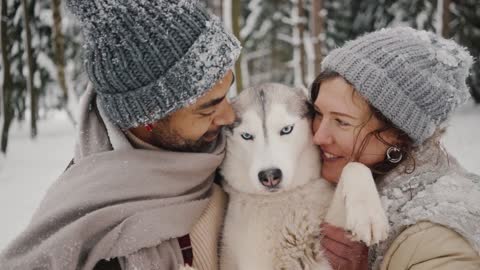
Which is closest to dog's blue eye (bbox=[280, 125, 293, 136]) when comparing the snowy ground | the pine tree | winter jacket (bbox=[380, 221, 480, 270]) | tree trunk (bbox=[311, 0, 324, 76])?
winter jacket (bbox=[380, 221, 480, 270])

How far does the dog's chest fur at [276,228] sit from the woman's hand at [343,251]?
7cm

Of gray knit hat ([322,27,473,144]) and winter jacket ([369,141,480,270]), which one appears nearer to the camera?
winter jacket ([369,141,480,270])

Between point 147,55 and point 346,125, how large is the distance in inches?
36.7

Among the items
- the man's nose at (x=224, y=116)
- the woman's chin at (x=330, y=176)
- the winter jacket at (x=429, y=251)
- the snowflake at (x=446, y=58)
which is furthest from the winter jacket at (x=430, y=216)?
the man's nose at (x=224, y=116)

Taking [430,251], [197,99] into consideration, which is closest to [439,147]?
[430,251]

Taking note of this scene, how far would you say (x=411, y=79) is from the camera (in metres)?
2.06

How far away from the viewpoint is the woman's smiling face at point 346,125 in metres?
2.18

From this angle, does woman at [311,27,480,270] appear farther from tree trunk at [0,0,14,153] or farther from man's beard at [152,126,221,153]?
tree trunk at [0,0,14,153]

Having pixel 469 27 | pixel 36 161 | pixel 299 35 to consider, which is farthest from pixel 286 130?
pixel 469 27

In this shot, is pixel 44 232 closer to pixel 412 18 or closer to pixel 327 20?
pixel 412 18

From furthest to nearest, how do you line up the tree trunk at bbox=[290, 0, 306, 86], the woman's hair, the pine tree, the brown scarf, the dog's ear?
the pine tree, the tree trunk at bbox=[290, 0, 306, 86], the dog's ear, the woman's hair, the brown scarf

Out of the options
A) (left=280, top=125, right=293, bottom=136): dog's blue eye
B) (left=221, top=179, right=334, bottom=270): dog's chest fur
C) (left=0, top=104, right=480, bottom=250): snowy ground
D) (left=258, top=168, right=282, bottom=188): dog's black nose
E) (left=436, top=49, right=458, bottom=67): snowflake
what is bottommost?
(left=0, top=104, right=480, bottom=250): snowy ground

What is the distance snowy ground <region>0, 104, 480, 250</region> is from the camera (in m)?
6.29

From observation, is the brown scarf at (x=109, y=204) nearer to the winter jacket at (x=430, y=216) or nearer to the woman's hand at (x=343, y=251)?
the woman's hand at (x=343, y=251)
